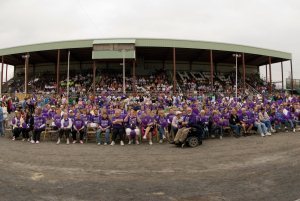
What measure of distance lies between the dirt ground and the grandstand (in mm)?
21226

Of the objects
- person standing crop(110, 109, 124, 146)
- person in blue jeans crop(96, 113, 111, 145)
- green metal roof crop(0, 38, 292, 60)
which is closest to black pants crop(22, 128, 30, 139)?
person in blue jeans crop(96, 113, 111, 145)

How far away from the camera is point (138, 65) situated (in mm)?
40906

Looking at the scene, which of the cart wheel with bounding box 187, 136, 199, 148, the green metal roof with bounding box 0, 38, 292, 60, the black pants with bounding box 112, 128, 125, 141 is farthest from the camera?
the green metal roof with bounding box 0, 38, 292, 60

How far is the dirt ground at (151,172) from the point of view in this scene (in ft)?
19.3

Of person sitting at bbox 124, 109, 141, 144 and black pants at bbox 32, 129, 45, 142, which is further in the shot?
black pants at bbox 32, 129, 45, 142

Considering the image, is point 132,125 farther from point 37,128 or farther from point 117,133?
point 37,128

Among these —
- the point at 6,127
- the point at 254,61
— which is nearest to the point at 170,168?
the point at 6,127

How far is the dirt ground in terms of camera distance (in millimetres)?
5895

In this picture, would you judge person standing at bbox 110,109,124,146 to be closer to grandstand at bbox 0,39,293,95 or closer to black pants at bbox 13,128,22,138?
black pants at bbox 13,128,22,138

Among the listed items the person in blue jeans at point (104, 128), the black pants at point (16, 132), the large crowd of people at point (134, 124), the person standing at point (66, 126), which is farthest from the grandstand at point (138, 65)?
the person in blue jeans at point (104, 128)

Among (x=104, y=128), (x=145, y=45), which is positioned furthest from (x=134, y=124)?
(x=145, y=45)

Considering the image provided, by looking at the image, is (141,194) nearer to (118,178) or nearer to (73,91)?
(118,178)

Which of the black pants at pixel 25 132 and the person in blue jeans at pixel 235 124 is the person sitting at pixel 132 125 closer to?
the person in blue jeans at pixel 235 124

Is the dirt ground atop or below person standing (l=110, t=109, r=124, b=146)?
below
